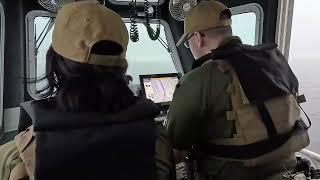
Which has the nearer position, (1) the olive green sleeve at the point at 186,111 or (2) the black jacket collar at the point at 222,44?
(1) the olive green sleeve at the point at 186,111

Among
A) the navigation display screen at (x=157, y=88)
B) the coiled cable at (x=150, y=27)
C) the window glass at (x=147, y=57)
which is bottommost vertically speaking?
the navigation display screen at (x=157, y=88)

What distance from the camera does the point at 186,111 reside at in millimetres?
1698

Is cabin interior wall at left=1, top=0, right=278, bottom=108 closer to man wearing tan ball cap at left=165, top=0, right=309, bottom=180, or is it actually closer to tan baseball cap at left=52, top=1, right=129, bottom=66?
man wearing tan ball cap at left=165, top=0, right=309, bottom=180

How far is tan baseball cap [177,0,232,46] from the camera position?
1.99 meters

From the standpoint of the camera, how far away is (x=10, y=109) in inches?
115

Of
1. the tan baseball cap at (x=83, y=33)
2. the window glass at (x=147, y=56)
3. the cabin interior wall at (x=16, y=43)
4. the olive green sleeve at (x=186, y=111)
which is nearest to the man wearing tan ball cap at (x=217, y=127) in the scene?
the olive green sleeve at (x=186, y=111)

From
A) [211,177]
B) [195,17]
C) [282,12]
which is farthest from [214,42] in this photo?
[282,12]

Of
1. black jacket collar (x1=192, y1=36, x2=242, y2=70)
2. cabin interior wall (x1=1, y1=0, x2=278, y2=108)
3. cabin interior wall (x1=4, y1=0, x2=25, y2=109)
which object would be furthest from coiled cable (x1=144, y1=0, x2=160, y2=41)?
black jacket collar (x1=192, y1=36, x2=242, y2=70)

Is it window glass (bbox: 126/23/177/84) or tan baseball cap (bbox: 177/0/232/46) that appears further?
window glass (bbox: 126/23/177/84)

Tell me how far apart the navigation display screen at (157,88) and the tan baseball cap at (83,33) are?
2.20 metres

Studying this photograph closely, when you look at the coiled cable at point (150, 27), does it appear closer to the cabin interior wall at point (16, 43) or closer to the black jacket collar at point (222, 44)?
the cabin interior wall at point (16, 43)

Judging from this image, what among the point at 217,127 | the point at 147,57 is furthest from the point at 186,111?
the point at 147,57

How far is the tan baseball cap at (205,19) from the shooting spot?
1.99 meters

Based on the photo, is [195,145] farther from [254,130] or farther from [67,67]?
[67,67]
